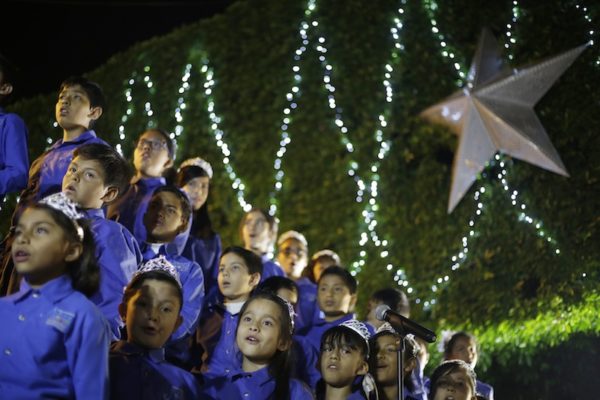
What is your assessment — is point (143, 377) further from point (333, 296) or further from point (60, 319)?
point (333, 296)

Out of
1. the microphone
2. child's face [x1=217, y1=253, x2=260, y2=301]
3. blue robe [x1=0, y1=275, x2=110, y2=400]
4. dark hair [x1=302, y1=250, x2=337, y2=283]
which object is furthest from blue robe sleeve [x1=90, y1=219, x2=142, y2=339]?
dark hair [x1=302, y1=250, x2=337, y2=283]

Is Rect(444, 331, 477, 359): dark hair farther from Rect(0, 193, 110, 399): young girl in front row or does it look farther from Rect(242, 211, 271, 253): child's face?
Rect(0, 193, 110, 399): young girl in front row

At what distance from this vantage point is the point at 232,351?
5293mm

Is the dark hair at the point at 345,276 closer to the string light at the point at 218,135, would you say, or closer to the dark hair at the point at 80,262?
the dark hair at the point at 80,262

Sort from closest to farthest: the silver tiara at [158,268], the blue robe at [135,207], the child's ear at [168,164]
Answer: the silver tiara at [158,268]
the blue robe at [135,207]
the child's ear at [168,164]

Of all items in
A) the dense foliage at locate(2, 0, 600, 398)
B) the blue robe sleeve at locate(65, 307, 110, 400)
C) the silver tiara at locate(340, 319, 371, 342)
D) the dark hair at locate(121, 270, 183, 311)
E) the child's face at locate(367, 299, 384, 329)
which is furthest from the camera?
the dense foliage at locate(2, 0, 600, 398)

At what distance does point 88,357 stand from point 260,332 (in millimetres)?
1433

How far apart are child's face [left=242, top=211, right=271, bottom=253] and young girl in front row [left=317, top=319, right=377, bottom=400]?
7.19 ft

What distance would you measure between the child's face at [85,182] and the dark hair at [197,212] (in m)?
2.04

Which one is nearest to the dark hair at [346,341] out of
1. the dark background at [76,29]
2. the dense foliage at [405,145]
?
the dense foliage at [405,145]

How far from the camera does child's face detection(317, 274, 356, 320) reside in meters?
6.55

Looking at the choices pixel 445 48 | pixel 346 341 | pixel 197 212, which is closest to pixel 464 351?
pixel 346 341

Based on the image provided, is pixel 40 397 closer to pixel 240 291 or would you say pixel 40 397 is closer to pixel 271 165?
pixel 240 291

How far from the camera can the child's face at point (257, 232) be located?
7.43m
